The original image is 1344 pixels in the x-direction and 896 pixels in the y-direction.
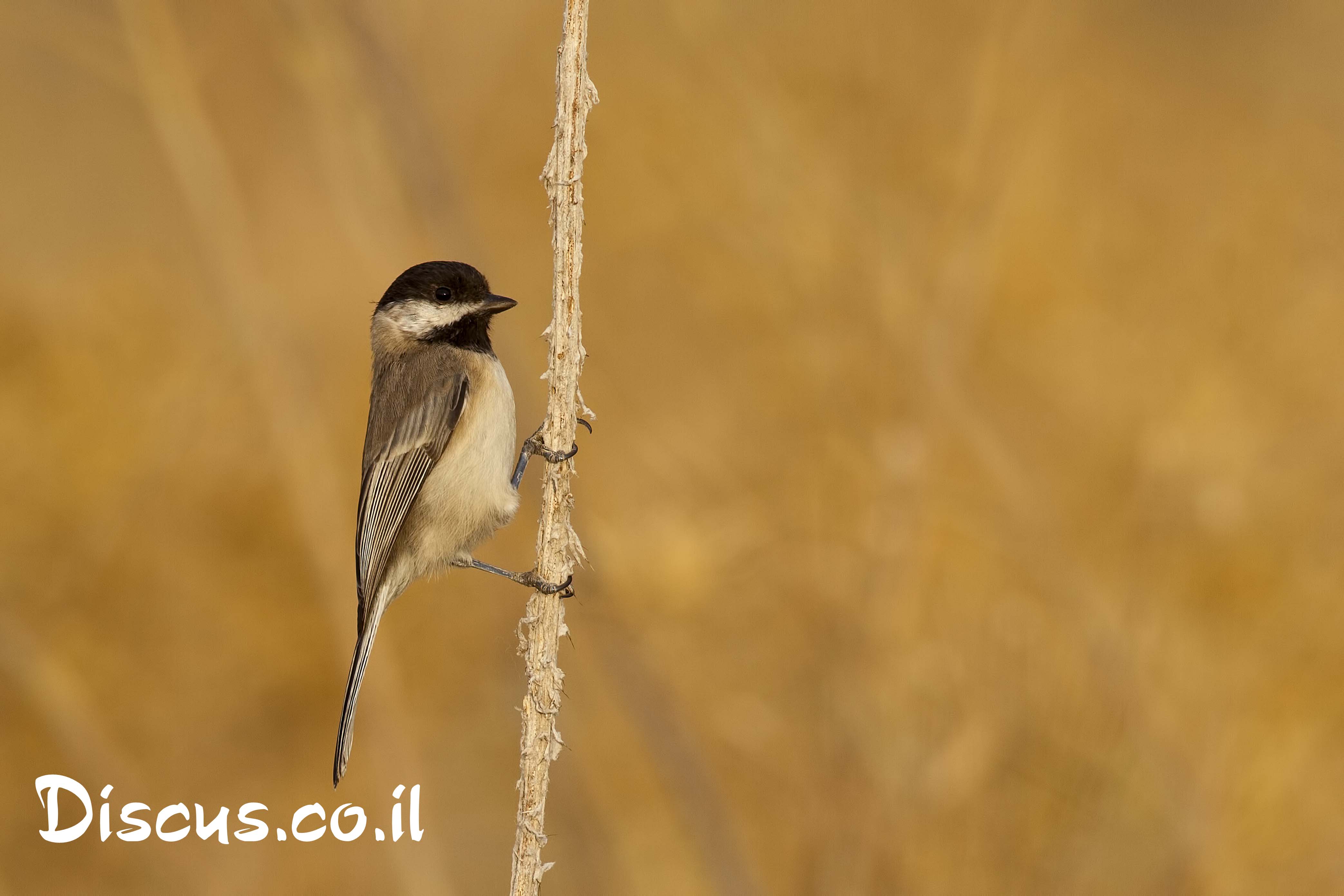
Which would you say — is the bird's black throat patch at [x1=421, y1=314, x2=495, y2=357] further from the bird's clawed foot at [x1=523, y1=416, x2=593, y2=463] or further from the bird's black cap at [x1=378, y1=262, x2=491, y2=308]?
the bird's clawed foot at [x1=523, y1=416, x2=593, y2=463]

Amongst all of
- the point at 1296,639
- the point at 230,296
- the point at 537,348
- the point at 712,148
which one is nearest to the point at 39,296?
the point at 537,348

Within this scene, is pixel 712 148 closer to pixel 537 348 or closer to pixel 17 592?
pixel 537 348

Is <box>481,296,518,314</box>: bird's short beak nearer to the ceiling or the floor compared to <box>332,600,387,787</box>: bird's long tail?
nearer to the ceiling

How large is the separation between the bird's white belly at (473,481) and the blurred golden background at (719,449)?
0.18 metres

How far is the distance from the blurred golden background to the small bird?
0.19 m

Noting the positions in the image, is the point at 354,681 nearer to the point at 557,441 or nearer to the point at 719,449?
the point at 557,441

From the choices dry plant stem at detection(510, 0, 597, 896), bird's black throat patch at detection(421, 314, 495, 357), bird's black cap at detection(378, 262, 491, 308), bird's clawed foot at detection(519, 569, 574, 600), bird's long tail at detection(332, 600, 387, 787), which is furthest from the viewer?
bird's black throat patch at detection(421, 314, 495, 357)

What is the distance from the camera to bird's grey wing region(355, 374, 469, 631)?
2.94 metres

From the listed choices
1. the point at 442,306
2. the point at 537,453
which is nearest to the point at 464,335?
the point at 442,306

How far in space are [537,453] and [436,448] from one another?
536 mm

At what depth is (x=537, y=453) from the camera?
2.58 metres

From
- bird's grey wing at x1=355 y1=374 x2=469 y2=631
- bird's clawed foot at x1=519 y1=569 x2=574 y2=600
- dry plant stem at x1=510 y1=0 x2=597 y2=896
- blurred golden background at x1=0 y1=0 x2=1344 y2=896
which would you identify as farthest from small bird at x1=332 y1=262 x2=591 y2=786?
dry plant stem at x1=510 y1=0 x2=597 y2=896

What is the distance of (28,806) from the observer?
4.84 m

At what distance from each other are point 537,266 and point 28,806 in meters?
4.01
